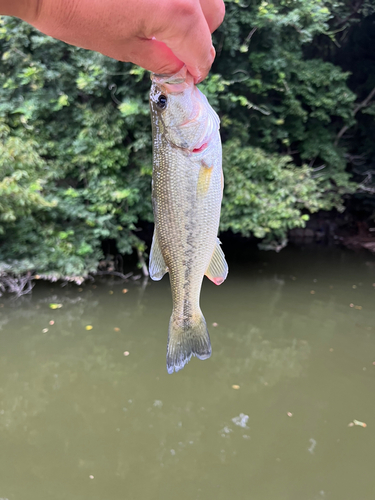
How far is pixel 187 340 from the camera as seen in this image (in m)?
1.57

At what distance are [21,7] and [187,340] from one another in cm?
128

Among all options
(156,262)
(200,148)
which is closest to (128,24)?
(200,148)

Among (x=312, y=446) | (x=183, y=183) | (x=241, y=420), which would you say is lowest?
(x=241, y=420)

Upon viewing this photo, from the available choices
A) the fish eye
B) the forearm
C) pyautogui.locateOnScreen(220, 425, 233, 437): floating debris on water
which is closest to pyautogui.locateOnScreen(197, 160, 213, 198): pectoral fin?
the fish eye

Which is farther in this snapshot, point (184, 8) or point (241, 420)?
point (241, 420)

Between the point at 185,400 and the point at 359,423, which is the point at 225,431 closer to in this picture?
the point at 185,400

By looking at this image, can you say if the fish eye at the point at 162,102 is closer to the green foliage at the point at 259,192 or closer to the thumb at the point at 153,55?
the thumb at the point at 153,55

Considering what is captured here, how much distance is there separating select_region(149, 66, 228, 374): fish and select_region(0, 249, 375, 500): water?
7.82 feet

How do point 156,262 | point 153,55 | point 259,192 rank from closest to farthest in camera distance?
point 153,55
point 156,262
point 259,192

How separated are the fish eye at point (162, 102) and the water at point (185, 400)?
3135mm

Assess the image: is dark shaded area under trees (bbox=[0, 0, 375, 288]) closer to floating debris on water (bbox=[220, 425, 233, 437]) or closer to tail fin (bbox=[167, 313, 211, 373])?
floating debris on water (bbox=[220, 425, 233, 437])

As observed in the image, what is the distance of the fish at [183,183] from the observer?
128 centimetres

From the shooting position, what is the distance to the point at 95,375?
4.43 m

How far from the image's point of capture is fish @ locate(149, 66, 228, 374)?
1277 mm
